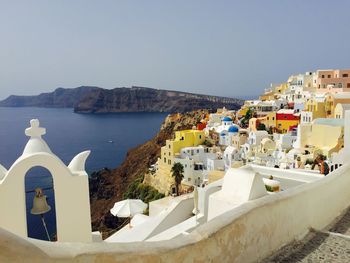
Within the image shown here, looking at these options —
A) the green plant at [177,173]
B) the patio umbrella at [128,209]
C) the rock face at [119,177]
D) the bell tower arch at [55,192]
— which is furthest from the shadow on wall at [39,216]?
the bell tower arch at [55,192]

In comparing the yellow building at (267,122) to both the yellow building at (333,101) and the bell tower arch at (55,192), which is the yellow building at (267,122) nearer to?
the yellow building at (333,101)

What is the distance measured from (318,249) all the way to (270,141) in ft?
91.8

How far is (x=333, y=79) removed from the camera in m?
46.1

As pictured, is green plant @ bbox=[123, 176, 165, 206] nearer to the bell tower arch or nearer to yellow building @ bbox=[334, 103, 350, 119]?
yellow building @ bbox=[334, 103, 350, 119]

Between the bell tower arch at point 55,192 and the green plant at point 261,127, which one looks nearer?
the bell tower arch at point 55,192

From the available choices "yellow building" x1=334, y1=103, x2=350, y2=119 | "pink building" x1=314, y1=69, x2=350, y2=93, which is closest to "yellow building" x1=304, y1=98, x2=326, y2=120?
"yellow building" x1=334, y1=103, x2=350, y2=119

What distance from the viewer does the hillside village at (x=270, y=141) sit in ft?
80.5

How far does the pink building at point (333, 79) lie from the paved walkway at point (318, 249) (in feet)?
138

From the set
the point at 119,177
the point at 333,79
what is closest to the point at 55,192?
the point at 119,177

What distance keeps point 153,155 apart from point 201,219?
40804 millimetres

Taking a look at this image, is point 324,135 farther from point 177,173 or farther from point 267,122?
point 267,122

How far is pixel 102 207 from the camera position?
42.2 meters

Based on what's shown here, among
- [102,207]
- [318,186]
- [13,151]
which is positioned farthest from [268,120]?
[13,151]

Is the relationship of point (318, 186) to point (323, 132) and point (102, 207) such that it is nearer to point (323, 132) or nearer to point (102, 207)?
point (323, 132)
